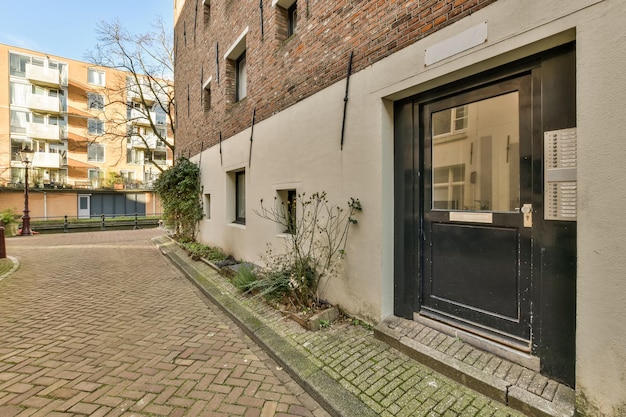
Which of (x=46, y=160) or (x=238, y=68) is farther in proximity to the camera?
(x=46, y=160)

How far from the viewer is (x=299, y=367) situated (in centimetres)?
270

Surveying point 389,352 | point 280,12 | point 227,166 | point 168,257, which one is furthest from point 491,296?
point 168,257

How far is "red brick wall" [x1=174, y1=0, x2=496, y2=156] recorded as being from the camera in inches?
121

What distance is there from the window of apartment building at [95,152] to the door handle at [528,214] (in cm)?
3566

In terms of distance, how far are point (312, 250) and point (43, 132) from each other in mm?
32911

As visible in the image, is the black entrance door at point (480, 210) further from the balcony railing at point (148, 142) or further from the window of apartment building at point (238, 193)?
the balcony railing at point (148, 142)

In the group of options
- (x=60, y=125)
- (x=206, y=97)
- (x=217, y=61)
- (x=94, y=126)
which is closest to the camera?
(x=217, y=61)

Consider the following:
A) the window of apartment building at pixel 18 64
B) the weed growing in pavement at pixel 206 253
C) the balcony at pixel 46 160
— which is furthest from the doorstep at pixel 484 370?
the window of apartment building at pixel 18 64

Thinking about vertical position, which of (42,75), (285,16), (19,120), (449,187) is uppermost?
(42,75)

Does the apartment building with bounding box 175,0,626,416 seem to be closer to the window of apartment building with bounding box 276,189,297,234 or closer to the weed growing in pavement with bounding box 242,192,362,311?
the weed growing in pavement with bounding box 242,192,362,311

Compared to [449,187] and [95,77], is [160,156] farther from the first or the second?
[449,187]

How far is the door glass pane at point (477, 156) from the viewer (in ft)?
8.43

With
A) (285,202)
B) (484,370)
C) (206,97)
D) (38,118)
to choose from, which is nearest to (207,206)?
(206,97)

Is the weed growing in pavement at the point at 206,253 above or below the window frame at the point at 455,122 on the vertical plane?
below
